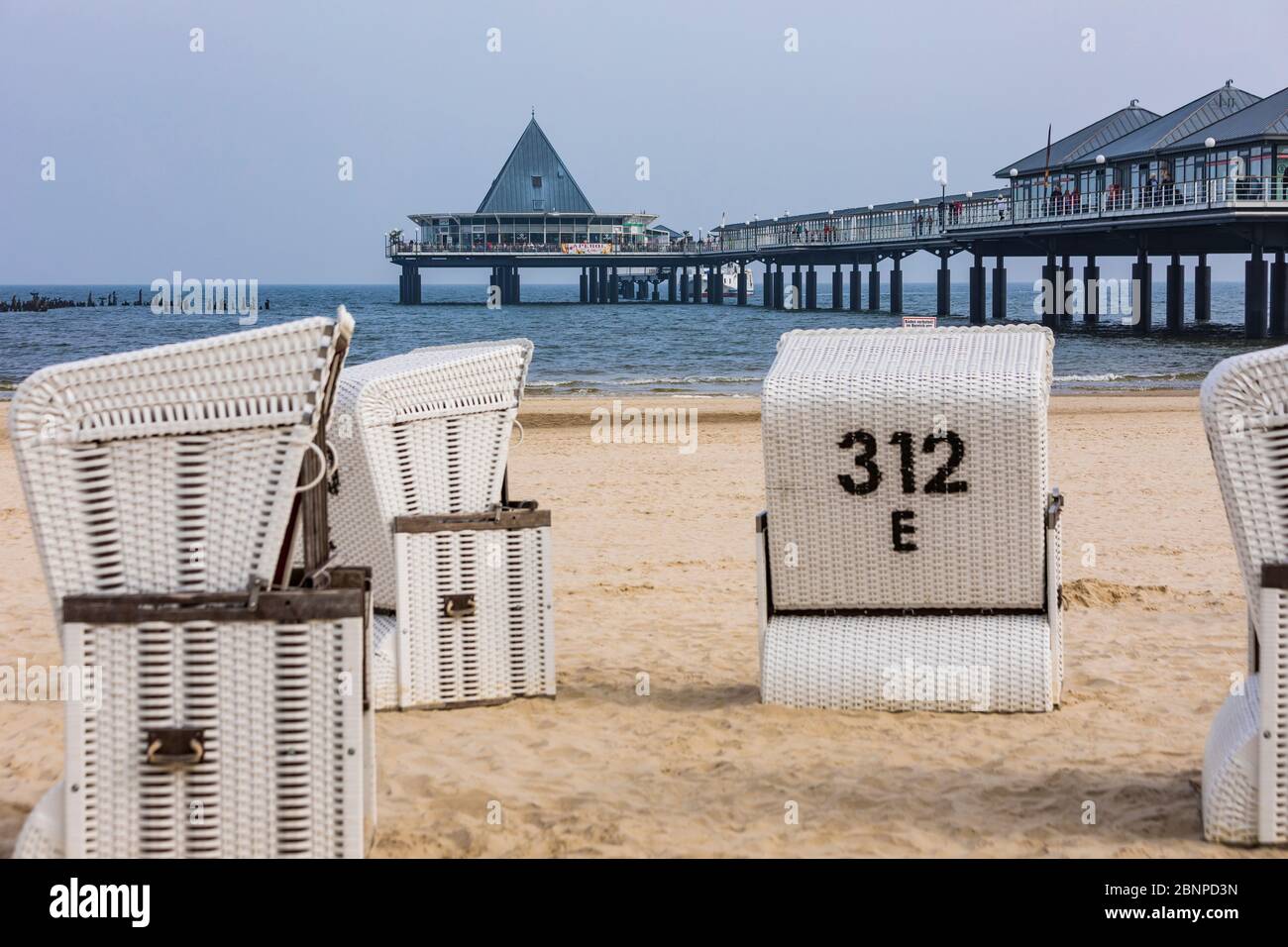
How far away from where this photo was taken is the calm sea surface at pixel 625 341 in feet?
87.8

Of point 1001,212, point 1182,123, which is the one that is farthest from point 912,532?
point 1001,212

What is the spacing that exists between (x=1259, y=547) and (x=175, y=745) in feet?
7.09

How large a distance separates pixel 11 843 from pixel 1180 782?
273cm

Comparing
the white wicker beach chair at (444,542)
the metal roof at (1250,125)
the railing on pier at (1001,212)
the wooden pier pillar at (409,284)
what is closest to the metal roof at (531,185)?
the wooden pier pillar at (409,284)

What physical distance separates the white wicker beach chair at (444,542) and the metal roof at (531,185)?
8818 centimetres

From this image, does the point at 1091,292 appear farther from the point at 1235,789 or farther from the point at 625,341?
the point at 1235,789

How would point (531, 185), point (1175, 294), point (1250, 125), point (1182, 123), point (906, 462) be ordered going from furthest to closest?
1. point (531, 185)
2. point (1175, 294)
3. point (1182, 123)
4. point (1250, 125)
5. point (906, 462)

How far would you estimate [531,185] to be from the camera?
3637 inches

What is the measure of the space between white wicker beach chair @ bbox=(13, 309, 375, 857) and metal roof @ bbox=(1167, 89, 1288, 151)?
114ft

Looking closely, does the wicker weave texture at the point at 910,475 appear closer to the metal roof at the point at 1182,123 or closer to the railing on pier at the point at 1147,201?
the railing on pier at the point at 1147,201

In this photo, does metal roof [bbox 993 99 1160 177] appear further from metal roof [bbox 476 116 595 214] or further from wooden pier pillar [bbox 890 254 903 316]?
metal roof [bbox 476 116 595 214]

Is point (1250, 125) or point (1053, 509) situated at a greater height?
point (1250, 125)

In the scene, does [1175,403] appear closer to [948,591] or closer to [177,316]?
[948,591]

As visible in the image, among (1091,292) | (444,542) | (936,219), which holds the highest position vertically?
(936,219)
